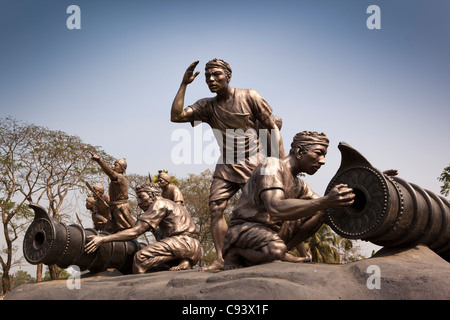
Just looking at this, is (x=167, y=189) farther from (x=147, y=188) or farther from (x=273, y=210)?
(x=273, y=210)

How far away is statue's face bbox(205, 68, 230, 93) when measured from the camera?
5824 millimetres

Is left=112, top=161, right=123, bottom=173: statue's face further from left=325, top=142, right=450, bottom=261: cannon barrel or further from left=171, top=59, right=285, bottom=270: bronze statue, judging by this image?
left=325, top=142, right=450, bottom=261: cannon barrel

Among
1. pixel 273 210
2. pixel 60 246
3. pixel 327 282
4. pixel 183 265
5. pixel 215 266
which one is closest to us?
pixel 327 282

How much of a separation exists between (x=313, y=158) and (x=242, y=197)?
849mm

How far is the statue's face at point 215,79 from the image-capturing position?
19.1 ft

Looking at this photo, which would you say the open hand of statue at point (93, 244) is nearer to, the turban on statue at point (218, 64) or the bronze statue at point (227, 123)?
the bronze statue at point (227, 123)

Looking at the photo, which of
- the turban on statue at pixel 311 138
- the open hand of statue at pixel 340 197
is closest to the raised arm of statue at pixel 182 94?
the turban on statue at pixel 311 138

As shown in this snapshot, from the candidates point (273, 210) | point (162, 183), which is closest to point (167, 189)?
point (162, 183)

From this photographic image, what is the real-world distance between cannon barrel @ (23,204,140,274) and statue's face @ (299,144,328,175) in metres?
3.38

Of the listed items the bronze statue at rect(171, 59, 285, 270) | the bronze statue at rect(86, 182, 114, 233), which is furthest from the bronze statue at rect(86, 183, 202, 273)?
the bronze statue at rect(86, 182, 114, 233)

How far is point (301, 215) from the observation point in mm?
4195

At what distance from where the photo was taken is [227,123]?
19.6 feet
